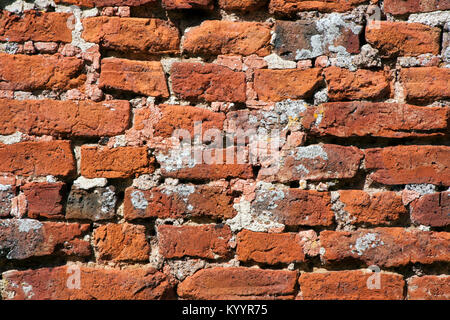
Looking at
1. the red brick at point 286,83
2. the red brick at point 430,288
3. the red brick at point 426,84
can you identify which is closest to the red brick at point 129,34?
the red brick at point 286,83

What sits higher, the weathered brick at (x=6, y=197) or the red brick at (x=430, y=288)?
the weathered brick at (x=6, y=197)

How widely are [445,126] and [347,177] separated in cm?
38

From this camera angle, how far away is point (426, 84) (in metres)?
1.55

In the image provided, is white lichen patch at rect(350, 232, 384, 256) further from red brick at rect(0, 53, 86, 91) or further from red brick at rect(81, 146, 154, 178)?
red brick at rect(0, 53, 86, 91)

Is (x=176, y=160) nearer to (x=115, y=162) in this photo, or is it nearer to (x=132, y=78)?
(x=115, y=162)

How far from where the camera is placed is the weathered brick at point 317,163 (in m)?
1.54

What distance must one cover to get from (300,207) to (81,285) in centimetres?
79

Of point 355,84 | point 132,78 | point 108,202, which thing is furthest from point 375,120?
point 108,202

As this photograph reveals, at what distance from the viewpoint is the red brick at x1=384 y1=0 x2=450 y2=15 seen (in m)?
1.56

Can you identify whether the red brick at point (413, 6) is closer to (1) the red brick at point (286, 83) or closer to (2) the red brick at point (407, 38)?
(2) the red brick at point (407, 38)

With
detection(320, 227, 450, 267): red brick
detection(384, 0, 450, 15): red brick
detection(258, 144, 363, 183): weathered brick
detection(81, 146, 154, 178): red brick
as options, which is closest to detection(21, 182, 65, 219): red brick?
detection(81, 146, 154, 178): red brick

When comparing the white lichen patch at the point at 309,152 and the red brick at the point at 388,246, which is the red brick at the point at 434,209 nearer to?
the red brick at the point at 388,246

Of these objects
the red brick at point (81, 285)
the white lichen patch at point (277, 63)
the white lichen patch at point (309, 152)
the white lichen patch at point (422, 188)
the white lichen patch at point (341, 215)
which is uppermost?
the white lichen patch at point (277, 63)

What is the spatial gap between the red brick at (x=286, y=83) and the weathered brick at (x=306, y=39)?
6 centimetres
